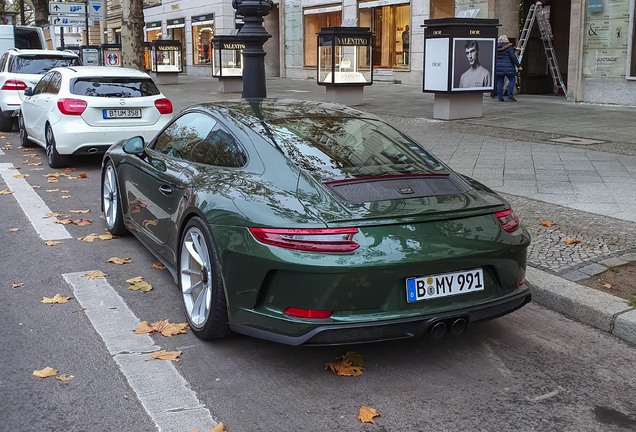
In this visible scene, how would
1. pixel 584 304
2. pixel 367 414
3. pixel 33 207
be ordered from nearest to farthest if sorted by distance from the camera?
pixel 367 414 < pixel 584 304 < pixel 33 207

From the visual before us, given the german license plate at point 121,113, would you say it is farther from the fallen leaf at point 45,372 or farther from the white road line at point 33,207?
the fallen leaf at point 45,372

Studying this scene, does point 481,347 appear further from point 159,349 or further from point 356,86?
point 356,86

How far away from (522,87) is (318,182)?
1913 cm

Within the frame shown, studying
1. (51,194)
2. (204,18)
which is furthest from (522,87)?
(204,18)

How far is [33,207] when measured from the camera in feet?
27.7

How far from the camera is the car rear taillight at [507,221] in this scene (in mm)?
4234

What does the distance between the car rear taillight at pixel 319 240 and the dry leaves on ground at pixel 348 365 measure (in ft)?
2.50

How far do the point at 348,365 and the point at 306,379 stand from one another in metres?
0.27

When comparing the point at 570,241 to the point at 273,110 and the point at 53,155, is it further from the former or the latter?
the point at 53,155

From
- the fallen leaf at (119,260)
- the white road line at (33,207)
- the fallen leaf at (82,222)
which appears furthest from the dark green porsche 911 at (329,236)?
the fallen leaf at (82,222)

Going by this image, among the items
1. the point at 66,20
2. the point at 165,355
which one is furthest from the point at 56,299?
the point at 66,20

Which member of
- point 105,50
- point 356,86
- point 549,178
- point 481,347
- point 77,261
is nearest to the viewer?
point 481,347

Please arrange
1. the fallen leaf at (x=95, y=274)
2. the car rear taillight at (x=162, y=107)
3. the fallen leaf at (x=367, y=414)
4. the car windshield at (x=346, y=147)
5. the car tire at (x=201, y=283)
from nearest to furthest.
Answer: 1. the fallen leaf at (x=367, y=414)
2. the car tire at (x=201, y=283)
3. the car windshield at (x=346, y=147)
4. the fallen leaf at (x=95, y=274)
5. the car rear taillight at (x=162, y=107)

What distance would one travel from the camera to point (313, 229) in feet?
12.4
